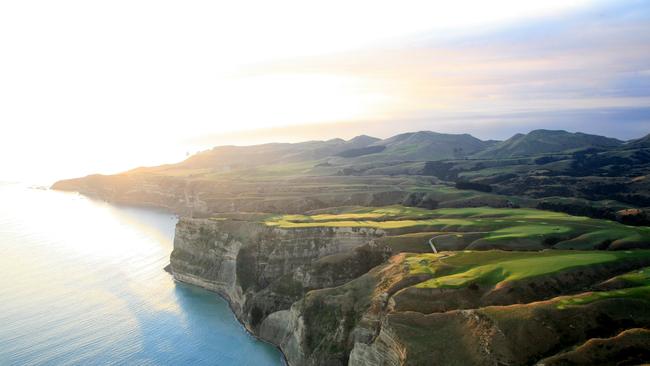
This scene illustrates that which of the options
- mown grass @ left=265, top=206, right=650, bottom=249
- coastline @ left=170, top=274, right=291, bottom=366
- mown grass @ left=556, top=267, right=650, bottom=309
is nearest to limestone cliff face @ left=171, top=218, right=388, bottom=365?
coastline @ left=170, top=274, right=291, bottom=366

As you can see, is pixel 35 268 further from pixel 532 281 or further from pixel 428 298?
pixel 532 281

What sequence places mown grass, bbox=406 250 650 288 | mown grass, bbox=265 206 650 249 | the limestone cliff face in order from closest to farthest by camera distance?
mown grass, bbox=406 250 650 288, mown grass, bbox=265 206 650 249, the limestone cliff face

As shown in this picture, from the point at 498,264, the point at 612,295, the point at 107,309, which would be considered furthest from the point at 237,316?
the point at 612,295

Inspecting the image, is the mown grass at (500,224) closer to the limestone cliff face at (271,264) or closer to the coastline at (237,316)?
the limestone cliff face at (271,264)

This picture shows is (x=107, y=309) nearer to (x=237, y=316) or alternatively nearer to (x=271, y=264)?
(x=237, y=316)

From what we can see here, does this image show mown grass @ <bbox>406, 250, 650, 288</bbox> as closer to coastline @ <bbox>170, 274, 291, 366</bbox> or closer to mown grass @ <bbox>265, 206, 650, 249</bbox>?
mown grass @ <bbox>265, 206, 650, 249</bbox>

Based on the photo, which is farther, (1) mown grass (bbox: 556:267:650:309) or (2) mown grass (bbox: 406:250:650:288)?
(2) mown grass (bbox: 406:250:650:288)
